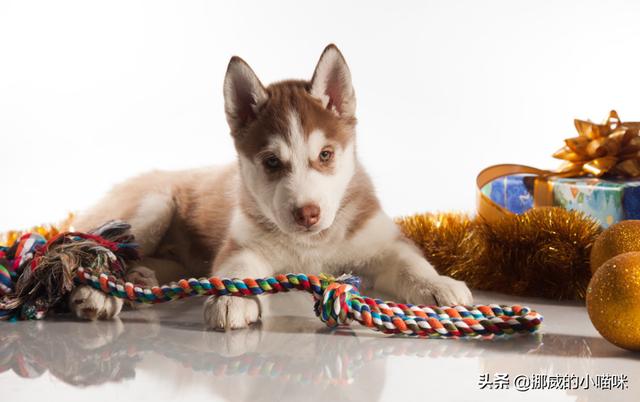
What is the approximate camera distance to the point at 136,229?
3096 millimetres

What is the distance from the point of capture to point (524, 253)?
2.75 metres

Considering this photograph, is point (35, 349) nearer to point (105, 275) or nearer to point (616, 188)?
point (105, 275)

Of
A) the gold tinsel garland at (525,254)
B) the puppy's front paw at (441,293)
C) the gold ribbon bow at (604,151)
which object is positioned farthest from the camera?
the gold ribbon bow at (604,151)

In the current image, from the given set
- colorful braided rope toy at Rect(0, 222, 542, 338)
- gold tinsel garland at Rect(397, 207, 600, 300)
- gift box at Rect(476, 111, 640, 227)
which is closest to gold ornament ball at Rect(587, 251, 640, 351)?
colorful braided rope toy at Rect(0, 222, 542, 338)

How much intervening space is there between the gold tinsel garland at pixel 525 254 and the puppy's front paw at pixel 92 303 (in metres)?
1.33

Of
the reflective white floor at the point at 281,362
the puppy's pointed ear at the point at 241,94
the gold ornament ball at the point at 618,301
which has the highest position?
the puppy's pointed ear at the point at 241,94

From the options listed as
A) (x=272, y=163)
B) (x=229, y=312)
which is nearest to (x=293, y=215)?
(x=272, y=163)

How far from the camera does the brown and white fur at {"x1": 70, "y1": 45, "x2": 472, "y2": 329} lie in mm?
2424

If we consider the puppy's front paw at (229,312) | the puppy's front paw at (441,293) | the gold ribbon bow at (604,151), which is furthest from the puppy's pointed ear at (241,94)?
the gold ribbon bow at (604,151)

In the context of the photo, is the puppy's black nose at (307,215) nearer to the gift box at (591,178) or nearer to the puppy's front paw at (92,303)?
the puppy's front paw at (92,303)

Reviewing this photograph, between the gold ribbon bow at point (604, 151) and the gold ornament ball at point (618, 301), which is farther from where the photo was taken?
the gold ribbon bow at point (604, 151)

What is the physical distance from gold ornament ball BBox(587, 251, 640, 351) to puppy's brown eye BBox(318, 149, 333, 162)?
1006 mm

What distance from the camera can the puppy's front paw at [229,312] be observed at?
2.28 m

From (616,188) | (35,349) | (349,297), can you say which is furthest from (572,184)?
(35,349)
